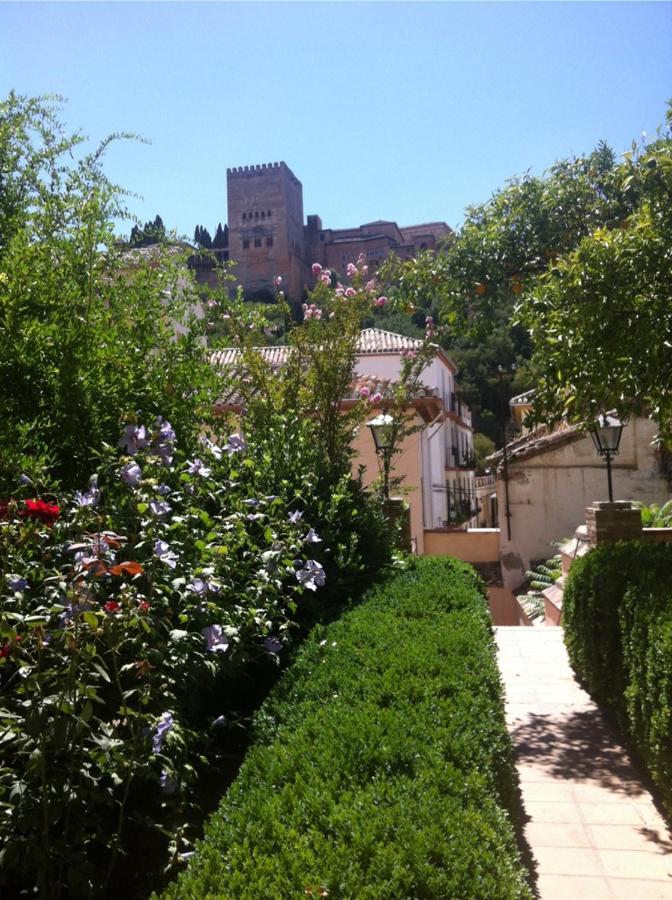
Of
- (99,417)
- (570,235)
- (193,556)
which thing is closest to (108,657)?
(193,556)

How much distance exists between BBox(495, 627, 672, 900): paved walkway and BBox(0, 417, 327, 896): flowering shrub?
65.1 inches

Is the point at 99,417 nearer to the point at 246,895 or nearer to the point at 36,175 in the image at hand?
the point at 246,895

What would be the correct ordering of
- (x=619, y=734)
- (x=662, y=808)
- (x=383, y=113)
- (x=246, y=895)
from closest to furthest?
(x=246, y=895) → (x=662, y=808) → (x=619, y=734) → (x=383, y=113)

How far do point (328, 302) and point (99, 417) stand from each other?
488cm

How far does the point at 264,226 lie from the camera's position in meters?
78.0

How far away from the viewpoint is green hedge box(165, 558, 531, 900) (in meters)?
1.99

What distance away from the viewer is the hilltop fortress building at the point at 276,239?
77375mm

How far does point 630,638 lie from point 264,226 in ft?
252

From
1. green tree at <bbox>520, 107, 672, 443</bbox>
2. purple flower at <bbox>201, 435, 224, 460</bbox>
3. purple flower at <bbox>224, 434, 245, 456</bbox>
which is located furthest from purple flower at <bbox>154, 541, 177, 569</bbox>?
green tree at <bbox>520, 107, 672, 443</bbox>

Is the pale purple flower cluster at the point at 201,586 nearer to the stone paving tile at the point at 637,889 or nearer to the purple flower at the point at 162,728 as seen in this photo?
the purple flower at the point at 162,728

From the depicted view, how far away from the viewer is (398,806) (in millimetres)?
2238

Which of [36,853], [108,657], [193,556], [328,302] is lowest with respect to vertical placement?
[36,853]

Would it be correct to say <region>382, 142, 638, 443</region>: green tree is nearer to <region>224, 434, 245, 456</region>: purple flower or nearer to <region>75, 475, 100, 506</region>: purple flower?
<region>224, 434, 245, 456</region>: purple flower

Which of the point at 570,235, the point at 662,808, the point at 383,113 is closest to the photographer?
the point at 662,808
